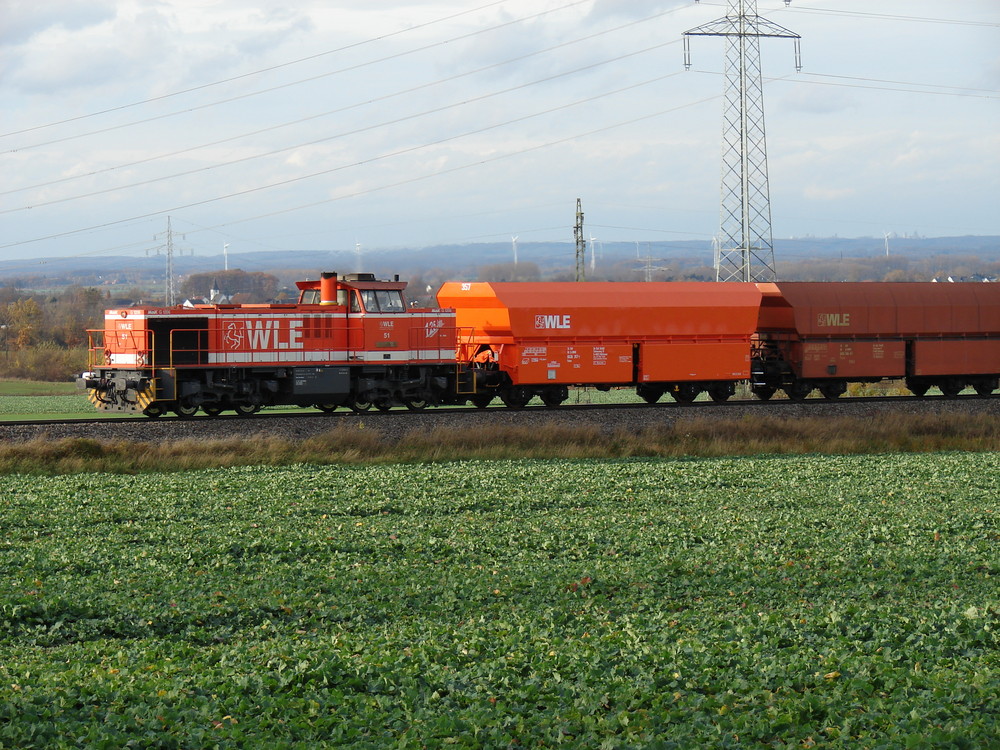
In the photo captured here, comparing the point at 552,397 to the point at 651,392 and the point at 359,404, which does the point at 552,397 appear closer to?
the point at 651,392

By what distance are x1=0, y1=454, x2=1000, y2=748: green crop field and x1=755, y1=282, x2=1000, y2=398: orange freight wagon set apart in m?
14.1

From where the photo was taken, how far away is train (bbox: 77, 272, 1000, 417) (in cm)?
2892

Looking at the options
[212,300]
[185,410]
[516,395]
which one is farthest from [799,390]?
[212,300]

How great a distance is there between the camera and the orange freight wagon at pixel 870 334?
3544 centimetres

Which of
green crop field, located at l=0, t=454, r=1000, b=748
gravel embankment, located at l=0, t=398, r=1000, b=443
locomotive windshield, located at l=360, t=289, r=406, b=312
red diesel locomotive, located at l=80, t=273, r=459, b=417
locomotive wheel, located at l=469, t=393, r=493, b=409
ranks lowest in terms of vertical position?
green crop field, located at l=0, t=454, r=1000, b=748

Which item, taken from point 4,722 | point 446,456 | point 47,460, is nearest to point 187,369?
point 47,460

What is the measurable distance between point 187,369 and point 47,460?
5864mm

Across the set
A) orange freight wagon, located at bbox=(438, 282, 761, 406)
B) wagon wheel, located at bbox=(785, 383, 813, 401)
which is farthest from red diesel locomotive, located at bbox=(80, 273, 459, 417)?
wagon wheel, located at bbox=(785, 383, 813, 401)

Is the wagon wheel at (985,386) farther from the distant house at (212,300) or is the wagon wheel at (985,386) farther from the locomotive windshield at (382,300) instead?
the distant house at (212,300)

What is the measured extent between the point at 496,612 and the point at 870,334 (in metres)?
27.1

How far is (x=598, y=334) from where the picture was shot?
107 feet

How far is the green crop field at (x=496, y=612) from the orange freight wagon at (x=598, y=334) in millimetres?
10706

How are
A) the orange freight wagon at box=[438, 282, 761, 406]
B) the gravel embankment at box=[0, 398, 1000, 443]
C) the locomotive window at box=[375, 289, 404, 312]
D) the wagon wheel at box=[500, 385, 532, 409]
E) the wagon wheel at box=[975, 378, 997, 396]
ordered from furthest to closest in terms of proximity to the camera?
the wagon wheel at box=[975, 378, 997, 396]
the wagon wheel at box=[500, 385, 532, 409]
the orange freight wagon at box=[438, 282, 761, 406]
the locomotive window at box=[375, 289, 404, 312]
the gravel embankment at box=[0, 398, 1000, 443]

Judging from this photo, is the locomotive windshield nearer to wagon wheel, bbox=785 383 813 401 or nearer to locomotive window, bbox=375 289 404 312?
locomotive window, bbox=375 289 404 312
